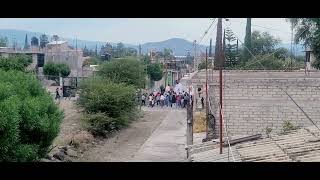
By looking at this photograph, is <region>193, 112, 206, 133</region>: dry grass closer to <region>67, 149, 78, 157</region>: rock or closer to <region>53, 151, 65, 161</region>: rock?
<region>67, 149, 78, 157</region>: rock

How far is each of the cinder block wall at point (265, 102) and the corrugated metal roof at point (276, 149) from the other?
146 centimetres

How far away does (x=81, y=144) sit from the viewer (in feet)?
45.9

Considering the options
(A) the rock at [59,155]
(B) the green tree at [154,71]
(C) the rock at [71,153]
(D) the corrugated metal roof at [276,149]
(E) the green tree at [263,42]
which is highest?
(E) the green tree at [263,42]

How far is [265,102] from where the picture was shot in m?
8.76

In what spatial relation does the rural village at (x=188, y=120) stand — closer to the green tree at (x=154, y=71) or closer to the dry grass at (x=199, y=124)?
the dry grass at (x=199, y=124)

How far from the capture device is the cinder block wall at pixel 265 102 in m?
8.60

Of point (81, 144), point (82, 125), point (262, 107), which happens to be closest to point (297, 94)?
point (262, 107)

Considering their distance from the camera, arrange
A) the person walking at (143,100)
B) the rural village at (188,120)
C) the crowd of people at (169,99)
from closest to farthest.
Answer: the rural village at (188,120) < the crowd of people at (169,99) < the person walking at (143,100)

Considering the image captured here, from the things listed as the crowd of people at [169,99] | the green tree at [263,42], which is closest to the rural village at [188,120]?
the crowd of people at [169,99]

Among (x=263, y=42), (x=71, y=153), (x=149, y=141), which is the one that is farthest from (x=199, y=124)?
(x=263, y=42)

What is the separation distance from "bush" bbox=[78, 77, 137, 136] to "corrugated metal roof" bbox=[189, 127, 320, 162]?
911cm

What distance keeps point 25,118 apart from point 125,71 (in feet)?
46.7
